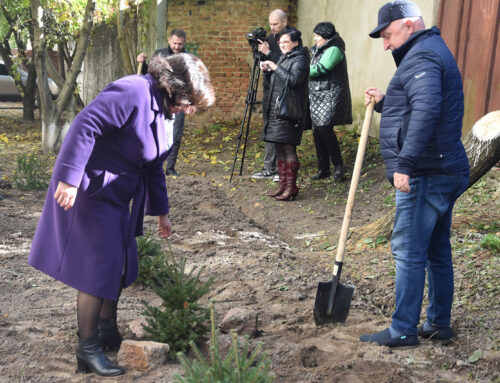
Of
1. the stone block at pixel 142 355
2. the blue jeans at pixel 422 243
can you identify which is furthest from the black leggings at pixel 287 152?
the stone block at pixel 142 355

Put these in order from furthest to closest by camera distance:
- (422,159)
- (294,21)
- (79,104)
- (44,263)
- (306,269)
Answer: (79,104), (294,21), (306,269), (422,159), (44,263)

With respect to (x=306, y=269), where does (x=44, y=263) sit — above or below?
above

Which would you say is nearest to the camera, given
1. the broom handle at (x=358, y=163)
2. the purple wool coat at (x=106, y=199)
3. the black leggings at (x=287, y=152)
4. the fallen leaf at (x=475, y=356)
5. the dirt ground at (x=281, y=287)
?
the purple wool coat at (x=106, y=199)

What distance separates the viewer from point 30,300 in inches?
173

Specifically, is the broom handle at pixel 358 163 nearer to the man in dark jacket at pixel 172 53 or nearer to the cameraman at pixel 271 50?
the cameraman at pixel 271 50

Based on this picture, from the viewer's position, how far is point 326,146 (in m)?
8.13

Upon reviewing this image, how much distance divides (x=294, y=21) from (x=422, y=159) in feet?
34.5

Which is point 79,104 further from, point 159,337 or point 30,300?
point 159,337

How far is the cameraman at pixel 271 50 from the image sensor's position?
7.73 meters

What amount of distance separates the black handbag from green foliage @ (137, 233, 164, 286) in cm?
294

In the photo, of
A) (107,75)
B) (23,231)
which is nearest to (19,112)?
(107,75)

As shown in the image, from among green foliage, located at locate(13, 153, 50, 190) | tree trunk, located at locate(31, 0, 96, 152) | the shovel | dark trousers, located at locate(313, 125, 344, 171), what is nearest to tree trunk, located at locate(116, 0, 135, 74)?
tree trunk, located at locate(31, 0, 96, 152)

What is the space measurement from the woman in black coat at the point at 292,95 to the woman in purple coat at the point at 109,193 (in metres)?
4.16

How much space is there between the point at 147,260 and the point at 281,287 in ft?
3.48
